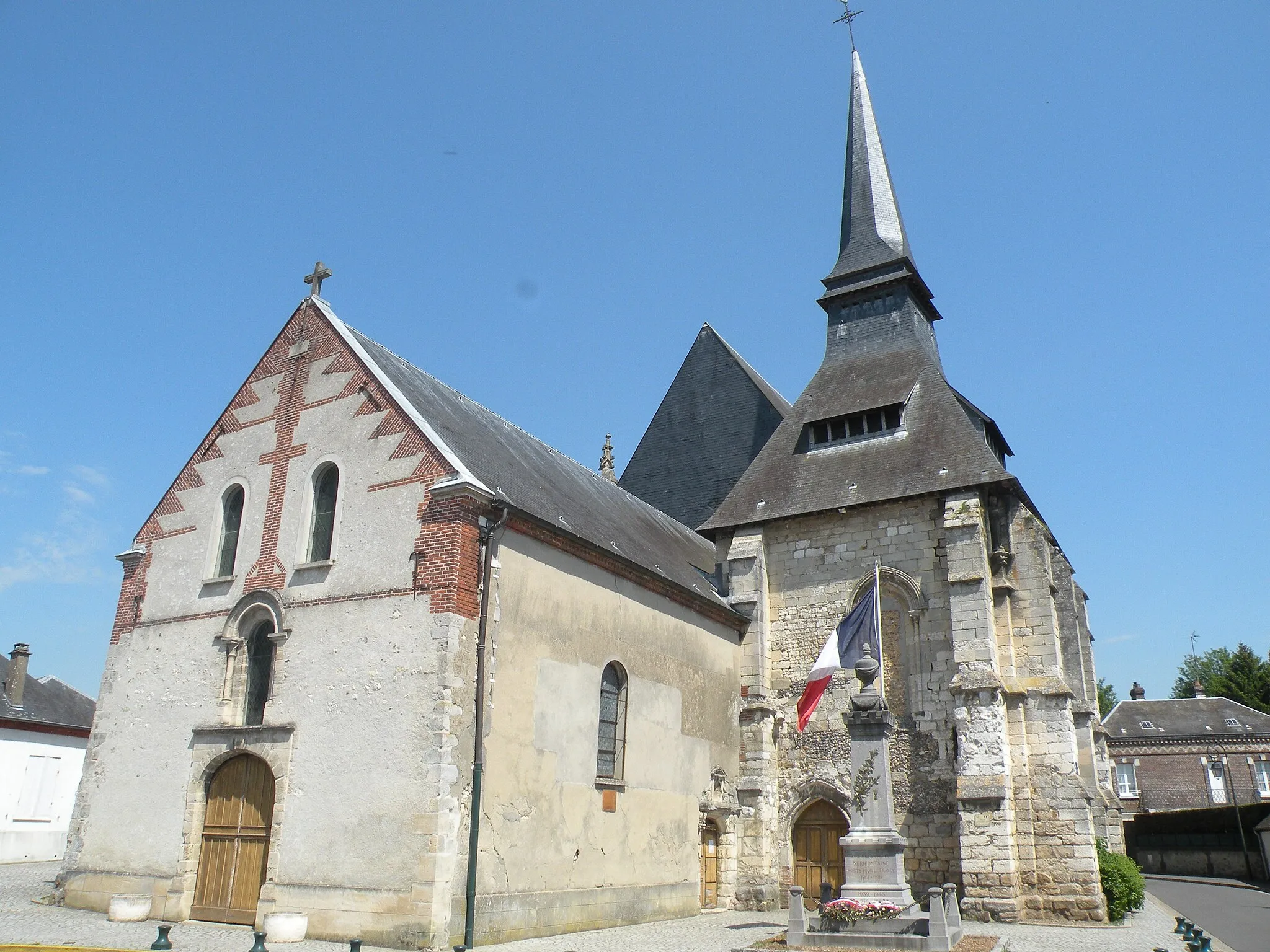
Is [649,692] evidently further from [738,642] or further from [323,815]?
[323,815]

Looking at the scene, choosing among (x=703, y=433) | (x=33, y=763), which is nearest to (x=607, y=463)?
(x=703, y=433)

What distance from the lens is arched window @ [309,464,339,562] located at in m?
13.9

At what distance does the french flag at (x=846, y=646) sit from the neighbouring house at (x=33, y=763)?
19.1 metres

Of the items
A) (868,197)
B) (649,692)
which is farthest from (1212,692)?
(649,692)

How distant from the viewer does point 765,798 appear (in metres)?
17.5

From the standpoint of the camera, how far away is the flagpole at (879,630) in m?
13.8

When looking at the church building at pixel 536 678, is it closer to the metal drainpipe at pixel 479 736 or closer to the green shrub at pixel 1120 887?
the metal drainpipe at pixel 479 736

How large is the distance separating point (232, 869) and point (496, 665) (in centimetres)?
456

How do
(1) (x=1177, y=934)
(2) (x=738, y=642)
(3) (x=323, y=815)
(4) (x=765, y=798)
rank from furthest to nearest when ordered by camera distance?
(2) (x=738, y=642) → (4) (x=765, y=798) → (1) (x=1177, y=934) → (3) (x=323, y=815)

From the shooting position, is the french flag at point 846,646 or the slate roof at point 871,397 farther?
the slate roof at point 871,397

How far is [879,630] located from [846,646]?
1.71 ft

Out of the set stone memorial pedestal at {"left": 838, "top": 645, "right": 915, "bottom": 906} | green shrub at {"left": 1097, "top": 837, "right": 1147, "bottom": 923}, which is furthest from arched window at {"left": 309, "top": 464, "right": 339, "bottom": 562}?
green shrub at {"left": 1097, "top": 837, "right": 1147, "bottom": 923}

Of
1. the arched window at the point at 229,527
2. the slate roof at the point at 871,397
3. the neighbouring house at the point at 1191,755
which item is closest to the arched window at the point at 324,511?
the arched window at the point at 229,527

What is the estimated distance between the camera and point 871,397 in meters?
21.0
